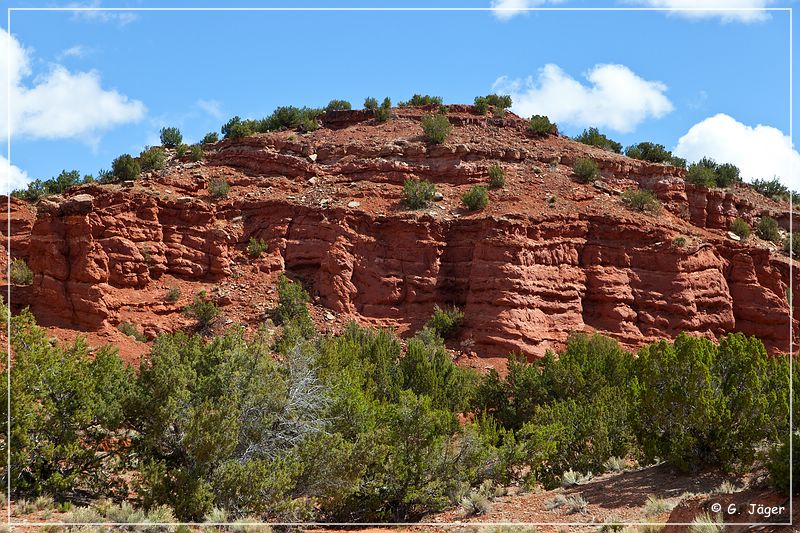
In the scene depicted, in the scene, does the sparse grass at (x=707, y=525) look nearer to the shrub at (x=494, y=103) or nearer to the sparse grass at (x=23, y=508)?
the sparse grass at (x=23, y=508)

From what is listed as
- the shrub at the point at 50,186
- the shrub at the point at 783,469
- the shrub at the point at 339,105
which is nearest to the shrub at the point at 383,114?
the shrub at the point at 339,105

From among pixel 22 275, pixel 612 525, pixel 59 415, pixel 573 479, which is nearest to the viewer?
pixel 612 525

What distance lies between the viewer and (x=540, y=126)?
4350cm

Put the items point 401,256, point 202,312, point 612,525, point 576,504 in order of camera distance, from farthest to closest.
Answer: point 401,256 < point 202,312 < point 576,504 < point 612,525

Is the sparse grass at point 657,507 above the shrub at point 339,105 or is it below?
below

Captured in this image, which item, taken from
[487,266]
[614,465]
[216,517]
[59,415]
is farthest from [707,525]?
[487,266]

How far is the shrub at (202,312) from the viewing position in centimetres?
2962

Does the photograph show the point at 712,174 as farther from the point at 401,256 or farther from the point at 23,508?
the point at 23,508

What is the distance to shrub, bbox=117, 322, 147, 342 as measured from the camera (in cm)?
2834

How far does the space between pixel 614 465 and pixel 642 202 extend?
73.9 feet

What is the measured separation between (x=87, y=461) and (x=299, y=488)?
4.03 meters

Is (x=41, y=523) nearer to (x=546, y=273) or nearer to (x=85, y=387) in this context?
(x=85, y=387)

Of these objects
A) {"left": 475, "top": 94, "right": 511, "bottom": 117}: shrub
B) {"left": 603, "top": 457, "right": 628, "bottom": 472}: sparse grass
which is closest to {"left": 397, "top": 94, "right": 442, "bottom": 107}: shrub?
{"left": 475, "top": 94, "right": 511, "bottom": 117}: shrub

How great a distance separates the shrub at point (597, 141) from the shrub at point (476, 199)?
1450cm
